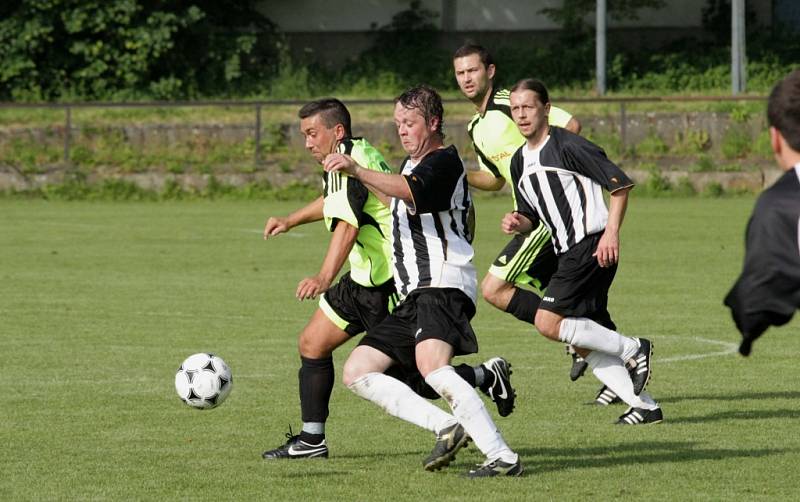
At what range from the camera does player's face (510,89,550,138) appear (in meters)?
7.72

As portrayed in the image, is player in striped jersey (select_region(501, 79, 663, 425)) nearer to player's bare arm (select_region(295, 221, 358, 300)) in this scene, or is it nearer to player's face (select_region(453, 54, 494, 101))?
player's face (select_region(453, 54, 494, 101))

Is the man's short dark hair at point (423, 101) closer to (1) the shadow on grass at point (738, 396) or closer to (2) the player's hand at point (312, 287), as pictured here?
(2) the player's hand at point (312, 287)

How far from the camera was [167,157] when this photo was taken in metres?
30.4

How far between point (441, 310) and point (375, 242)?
0.64 m

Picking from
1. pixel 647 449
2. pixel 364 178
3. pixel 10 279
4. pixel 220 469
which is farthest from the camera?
pixel 10 279

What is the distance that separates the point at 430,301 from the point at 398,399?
459 millimetres

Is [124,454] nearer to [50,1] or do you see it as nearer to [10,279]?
[10,279]

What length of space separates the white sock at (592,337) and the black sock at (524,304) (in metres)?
0.91

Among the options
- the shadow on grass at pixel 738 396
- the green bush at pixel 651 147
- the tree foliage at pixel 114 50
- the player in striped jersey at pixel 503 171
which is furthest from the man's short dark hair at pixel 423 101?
the tree foliage at pixel 114 50

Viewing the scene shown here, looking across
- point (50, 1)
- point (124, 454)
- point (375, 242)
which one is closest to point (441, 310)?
point (375, 242)

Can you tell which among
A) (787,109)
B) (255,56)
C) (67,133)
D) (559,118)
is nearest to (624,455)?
(559,118)

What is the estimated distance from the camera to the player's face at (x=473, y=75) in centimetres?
885

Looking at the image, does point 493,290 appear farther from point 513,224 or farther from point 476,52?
point 476,52

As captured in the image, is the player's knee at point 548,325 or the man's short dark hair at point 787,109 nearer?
the man's short dark hair at point 787,109
